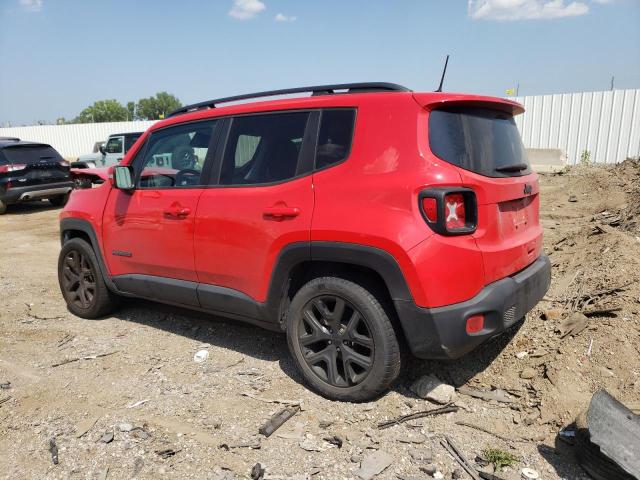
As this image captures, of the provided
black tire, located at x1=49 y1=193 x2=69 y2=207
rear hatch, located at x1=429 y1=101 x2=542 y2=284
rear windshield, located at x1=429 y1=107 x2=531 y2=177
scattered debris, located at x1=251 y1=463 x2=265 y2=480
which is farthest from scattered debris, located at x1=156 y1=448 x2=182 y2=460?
black tire, located at x1=49 y1=193 x2=69 y2=207

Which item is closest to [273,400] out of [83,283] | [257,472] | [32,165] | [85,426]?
[257,472]

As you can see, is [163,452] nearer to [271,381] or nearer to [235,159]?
[271,381]

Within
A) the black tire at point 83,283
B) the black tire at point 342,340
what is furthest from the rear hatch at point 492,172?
the black tire at point 83,283

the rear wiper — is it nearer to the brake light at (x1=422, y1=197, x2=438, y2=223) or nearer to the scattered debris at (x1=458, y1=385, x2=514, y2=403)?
the brake light at (x1=422, y1=197, x2=438, y2=223)

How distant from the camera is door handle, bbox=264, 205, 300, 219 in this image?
3096mm

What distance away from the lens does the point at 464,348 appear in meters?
2.82

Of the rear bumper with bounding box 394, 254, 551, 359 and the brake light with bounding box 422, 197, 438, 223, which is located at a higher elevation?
the brake light with bounding box 422, 197, 438, 223

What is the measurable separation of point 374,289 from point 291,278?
0.61 meters

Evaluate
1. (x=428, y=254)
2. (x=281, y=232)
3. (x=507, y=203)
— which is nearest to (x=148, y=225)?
(x=281, y=232)

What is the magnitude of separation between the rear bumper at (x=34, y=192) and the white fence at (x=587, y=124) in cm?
1457

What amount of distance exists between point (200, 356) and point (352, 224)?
1.85 metres

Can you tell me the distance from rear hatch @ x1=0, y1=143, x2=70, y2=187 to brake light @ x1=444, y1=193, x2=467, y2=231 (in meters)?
12.1

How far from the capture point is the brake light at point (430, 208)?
2.64 m

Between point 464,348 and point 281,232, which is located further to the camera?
point 281,232
